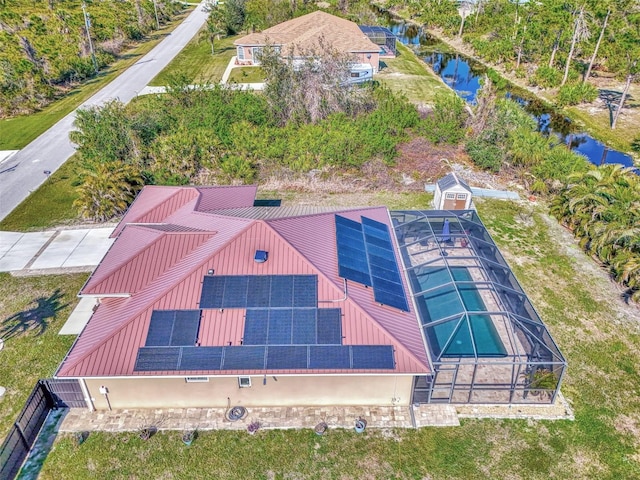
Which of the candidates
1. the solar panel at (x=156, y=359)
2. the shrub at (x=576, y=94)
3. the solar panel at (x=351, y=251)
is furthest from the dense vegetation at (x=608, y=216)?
the shrub at (x=576, y=94)

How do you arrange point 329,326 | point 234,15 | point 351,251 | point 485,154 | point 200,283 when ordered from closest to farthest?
point 329,326 < point 200,283 < point 351,251 < point 485,154 < point 234,15

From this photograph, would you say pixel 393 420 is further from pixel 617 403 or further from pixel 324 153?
pixel 324 153

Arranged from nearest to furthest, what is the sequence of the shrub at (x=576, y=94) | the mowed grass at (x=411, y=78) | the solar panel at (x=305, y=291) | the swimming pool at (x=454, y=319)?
the solar panel at (x=305, y=291), the swimming pool at (x=454, y=319), the shrub at (x=576, y=94), the mowed grass at (x=411, y=78)

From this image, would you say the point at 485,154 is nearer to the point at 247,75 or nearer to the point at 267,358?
the point at 267,358

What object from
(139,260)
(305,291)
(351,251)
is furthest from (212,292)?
(351,251)

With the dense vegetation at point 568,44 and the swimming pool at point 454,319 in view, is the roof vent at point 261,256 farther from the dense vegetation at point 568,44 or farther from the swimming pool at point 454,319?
the dense vegetation at point 568,44

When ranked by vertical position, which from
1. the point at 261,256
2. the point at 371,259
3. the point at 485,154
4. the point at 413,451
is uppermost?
the point at 261,256

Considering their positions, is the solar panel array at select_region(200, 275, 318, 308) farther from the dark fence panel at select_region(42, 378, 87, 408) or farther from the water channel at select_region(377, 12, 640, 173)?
the water channel at select_region(377, 12, 640, 173)

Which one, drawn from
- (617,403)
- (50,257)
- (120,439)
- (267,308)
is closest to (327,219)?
(267,308)
